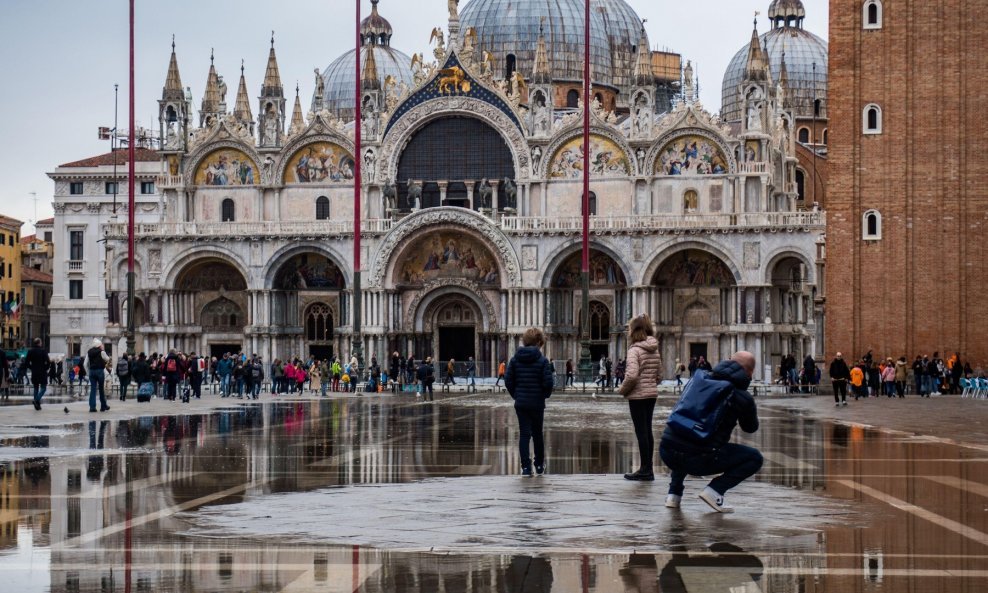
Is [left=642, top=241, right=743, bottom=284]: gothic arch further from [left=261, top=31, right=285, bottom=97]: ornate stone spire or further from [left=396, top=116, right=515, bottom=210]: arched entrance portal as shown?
[left=261, top=31, right=285, bottom=97]: ornate stone spire

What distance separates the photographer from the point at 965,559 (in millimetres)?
11219

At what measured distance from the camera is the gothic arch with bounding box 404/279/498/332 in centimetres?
6912

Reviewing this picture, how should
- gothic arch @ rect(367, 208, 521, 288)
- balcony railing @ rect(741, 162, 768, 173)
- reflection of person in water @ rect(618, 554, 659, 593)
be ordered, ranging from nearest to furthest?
reflection of person in water @ rect(618, 554, 659, 593) → balcony railing @ rect(741, 162, 768, 173) → gothic arch @ rect(367, 208, 521, 288)

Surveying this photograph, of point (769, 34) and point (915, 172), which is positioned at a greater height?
point (769, 34)

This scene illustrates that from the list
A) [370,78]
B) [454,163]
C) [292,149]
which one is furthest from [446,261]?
[370,78]

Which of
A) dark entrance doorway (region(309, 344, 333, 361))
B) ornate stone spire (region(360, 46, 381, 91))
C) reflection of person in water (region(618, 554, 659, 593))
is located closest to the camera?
reflection of person in water (region(618, 554, 659, 593))

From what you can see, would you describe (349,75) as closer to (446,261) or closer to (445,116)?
(445,116)

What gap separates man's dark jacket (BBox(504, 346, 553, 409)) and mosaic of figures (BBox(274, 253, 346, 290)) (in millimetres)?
53345

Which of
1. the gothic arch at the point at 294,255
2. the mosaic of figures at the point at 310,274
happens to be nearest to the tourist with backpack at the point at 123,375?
the gothic arch at the point at 294,255

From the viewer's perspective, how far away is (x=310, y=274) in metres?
71.5

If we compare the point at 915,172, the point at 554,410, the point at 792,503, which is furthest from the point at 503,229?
the point at 792,503

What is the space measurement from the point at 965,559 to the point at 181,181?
63.8 metres

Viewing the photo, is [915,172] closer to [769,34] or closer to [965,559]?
[965,559]

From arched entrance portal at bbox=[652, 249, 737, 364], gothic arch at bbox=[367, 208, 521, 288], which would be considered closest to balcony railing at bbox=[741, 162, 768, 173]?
arched entrance portal at bbox=[652, 249, 737, 364]
